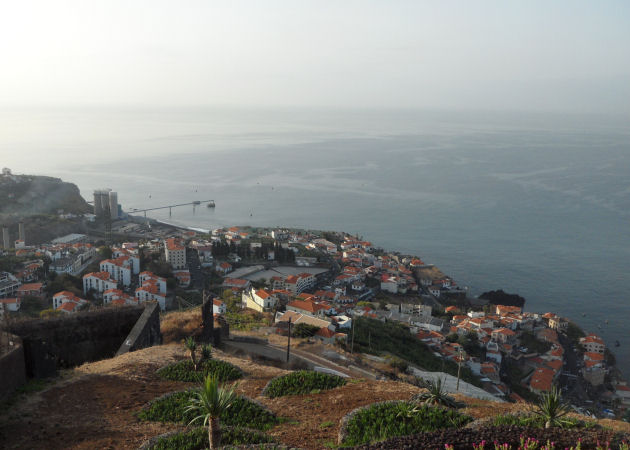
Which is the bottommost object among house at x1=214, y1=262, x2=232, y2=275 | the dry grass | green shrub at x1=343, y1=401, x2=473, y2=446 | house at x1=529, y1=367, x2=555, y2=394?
house at x1=529, y1=367, x2=555, y2=394

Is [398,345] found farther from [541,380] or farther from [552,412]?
[552,412]

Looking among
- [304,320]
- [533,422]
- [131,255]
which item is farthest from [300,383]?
[131,255]

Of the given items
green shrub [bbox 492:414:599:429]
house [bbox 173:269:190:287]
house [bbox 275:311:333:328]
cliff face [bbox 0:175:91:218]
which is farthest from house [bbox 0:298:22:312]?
cliff face [bbox 0:175:91:218]

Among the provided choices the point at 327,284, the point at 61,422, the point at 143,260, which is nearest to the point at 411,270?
the point at 327,284

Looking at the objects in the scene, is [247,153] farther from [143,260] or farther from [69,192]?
[143,260]

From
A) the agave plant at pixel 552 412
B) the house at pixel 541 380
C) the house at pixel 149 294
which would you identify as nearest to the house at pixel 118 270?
the house at pixel 149 294

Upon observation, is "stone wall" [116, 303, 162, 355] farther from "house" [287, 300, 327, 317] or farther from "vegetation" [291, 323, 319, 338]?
"house" [287, 300, 327, 317]
